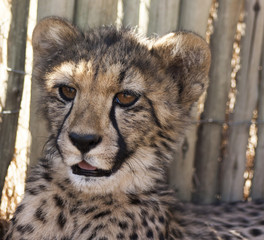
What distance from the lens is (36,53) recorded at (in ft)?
8.68

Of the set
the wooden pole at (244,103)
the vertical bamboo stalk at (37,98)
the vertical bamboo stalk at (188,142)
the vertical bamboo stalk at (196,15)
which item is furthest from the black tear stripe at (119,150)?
the wooden pole at (244,103)

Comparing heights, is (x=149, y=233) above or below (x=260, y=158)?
below

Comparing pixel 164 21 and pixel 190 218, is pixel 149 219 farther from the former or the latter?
pixel 164 21

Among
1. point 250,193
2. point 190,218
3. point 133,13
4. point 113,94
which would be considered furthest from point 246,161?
point 113,94

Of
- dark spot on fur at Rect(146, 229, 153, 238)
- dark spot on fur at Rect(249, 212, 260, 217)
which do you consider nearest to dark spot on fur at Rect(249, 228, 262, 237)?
dark spot on fur at Rect(249, 212, 260, 217)

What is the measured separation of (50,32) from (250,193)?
5.76 ft

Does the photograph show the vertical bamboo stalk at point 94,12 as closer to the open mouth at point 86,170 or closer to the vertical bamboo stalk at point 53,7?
the vertical bamboo stalk at point 53,7

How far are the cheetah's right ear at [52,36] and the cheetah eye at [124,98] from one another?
1.48 feet

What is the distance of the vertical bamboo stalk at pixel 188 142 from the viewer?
10.5 ft

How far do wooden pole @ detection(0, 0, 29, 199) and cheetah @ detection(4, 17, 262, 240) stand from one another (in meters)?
0.48

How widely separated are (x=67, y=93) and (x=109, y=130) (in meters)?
0.30

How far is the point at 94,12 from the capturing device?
10.1ft

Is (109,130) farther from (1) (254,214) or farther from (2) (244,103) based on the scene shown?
(2) (244,103)

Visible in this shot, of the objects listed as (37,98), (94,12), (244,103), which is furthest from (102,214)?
(244,103)
